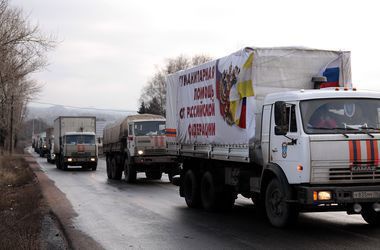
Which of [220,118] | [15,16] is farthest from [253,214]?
[15,16]

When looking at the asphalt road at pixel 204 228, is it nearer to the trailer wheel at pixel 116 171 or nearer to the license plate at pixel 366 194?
the license plate at pixel 366 194

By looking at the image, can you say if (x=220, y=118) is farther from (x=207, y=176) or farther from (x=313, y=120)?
(x=313, y=120)

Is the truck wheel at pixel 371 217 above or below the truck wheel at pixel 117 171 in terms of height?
below

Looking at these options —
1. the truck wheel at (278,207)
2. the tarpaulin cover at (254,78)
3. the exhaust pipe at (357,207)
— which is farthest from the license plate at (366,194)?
the tarpaulin cover at (254,78)

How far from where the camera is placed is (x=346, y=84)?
10.7m

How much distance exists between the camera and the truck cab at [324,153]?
27.6ft

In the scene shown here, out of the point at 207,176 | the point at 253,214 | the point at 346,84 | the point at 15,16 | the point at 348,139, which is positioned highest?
the point at 15,16

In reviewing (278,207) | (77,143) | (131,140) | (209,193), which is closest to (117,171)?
(131,140)

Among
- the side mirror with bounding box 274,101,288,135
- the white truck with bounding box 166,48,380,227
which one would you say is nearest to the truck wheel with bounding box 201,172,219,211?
the white truck with bounding box 166,48,380,227

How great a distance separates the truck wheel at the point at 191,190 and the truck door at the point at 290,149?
4.00 m

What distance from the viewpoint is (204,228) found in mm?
9922

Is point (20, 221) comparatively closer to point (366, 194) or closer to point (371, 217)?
point (366, 194)

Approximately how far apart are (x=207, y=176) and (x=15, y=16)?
1675 cm

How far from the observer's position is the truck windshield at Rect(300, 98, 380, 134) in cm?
865
